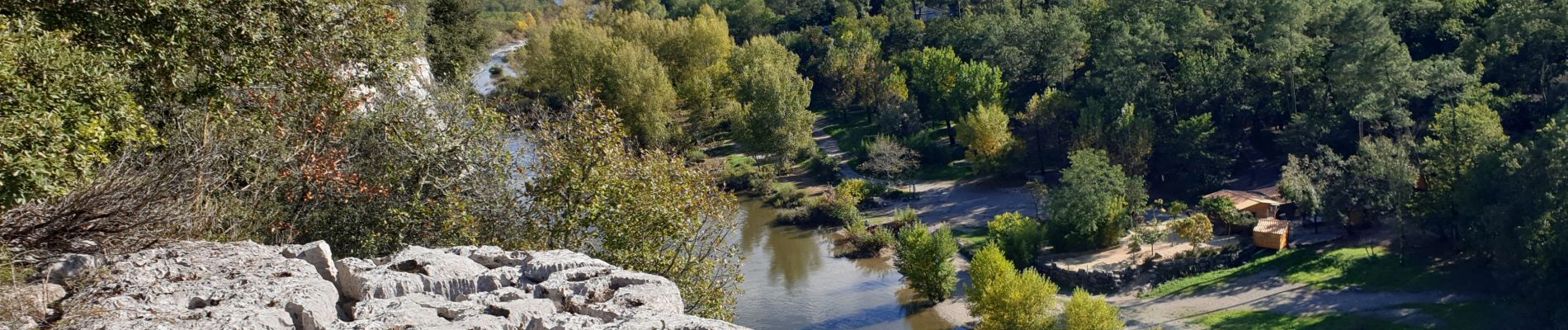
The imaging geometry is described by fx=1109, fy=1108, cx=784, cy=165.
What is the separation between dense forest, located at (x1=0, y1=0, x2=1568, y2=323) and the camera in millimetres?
12406

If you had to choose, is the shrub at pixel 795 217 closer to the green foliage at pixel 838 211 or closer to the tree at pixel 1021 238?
the green foliage at pixel 838 211

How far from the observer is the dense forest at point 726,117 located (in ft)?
40.7

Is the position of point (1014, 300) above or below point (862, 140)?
below

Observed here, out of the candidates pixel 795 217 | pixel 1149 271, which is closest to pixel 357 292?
pixel 1149 271

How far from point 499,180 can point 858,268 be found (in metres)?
24.6

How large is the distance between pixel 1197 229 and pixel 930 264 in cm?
926

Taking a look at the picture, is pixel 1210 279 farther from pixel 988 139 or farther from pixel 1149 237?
pixel 988 139

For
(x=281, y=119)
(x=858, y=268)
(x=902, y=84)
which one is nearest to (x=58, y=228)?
(x=281, y=119)

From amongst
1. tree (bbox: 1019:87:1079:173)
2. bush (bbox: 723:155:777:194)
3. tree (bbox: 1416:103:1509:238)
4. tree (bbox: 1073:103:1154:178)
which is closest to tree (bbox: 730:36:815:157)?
bush (bbox: 723:155:777:194)

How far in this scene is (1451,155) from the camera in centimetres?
3388

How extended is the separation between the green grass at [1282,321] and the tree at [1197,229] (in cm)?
466

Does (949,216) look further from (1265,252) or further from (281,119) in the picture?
(281,119)

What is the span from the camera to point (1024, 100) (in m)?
55.5

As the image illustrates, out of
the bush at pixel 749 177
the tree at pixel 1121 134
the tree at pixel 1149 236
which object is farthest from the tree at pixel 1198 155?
the bush at pixel 749 177
